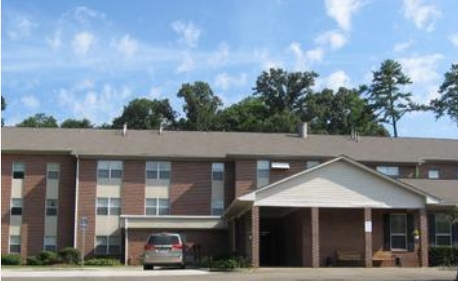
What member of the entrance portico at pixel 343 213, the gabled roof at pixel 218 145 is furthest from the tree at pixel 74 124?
the entrance portico at pixel 343 213

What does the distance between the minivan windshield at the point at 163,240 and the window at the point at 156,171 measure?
1610 cm

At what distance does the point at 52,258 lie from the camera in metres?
44.2

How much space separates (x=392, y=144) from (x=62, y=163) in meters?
23.1

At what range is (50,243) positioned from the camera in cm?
4788

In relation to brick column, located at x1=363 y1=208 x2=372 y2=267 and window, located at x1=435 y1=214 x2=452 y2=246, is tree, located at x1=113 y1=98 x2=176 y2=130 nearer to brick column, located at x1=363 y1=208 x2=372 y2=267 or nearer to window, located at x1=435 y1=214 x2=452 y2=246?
window, located at x1=435 y1=214 x2=452 y2=246

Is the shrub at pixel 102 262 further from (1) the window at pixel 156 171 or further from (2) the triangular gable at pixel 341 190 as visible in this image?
(2) the triangular gable at pixel 341 190

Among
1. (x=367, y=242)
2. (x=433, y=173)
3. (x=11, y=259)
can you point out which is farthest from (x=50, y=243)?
(x=433, y=173)

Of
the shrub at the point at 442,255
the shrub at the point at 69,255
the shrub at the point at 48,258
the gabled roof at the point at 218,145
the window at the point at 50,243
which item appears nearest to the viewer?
the shrub at the point at 442,255

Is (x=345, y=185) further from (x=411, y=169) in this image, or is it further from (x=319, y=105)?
(x=319, y=105)

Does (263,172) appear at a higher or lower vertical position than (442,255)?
higher

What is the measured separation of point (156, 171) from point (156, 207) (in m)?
2.38

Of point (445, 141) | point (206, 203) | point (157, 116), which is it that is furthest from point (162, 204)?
point (157, 116)

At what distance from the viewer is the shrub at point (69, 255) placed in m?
44.1

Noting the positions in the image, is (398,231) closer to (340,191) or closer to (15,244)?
(340,191)
